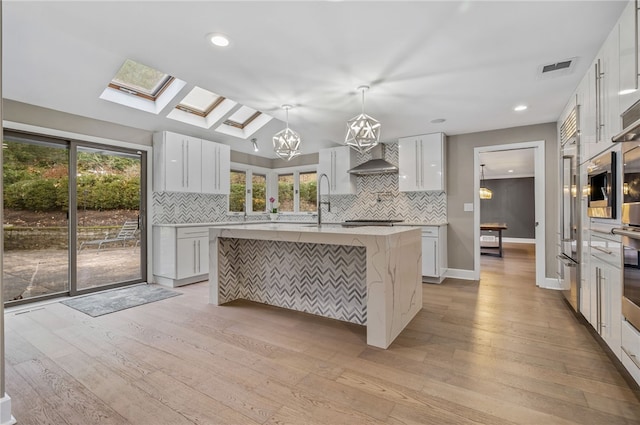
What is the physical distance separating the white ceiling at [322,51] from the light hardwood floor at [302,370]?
2.37 m

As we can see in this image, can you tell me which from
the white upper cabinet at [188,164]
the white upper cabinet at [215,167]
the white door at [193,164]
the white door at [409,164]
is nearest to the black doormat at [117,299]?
the white upper cabinet at [188,164]

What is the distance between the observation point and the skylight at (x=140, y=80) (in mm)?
3803

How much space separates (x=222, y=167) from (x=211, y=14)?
3431mm

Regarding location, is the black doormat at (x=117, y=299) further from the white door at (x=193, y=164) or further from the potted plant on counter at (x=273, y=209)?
the potted plant on counter at (x=273, y=209)

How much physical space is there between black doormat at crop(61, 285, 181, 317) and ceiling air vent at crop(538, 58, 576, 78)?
4731 mm

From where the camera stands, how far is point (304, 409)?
168 cm

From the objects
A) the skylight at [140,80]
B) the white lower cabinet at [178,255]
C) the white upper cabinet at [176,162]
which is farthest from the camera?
the white upper cabinet at [176,162]

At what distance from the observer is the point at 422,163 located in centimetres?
497

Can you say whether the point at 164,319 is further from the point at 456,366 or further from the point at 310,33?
the point at 310,33

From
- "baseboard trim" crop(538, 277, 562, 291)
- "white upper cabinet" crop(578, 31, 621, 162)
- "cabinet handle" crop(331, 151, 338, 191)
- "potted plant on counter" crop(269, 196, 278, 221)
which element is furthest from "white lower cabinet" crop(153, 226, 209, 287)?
"baseboard trim" crop(538, 277, 562, 291)

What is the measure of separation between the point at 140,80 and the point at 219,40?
7.61 feet

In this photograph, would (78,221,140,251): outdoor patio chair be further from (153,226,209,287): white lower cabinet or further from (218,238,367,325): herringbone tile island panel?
(218,238,367,325): herringbone tile island panel

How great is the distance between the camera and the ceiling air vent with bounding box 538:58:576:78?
2.70 meters

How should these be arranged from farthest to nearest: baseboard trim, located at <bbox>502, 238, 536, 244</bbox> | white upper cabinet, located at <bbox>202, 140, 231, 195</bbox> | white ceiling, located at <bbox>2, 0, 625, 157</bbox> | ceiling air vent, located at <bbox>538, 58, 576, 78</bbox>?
baseboard trim, located at <bbox>502, 238, 536, 244</bbox> < white upper cabinet, located at <bbox>202, 140, 231, 195</bbox> < ceiling air vent, located at <bbox>538, 58, 576, 78</bbox> < white ceiling, located at <bbox>2, 0, 625, 157</bbox>
